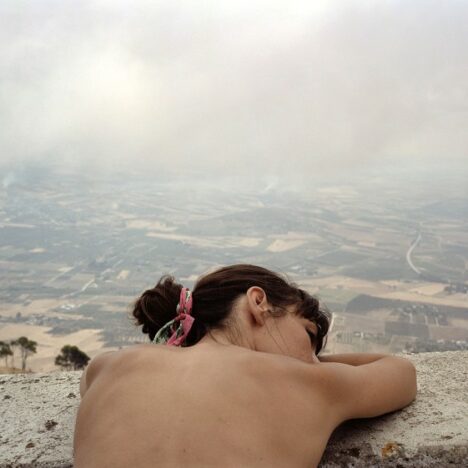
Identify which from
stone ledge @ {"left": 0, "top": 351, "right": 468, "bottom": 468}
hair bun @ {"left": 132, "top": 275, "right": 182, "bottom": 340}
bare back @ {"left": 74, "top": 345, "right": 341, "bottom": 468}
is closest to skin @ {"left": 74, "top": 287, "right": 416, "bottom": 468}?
bare back @ {"left": 74, "top": 345, "right": 341, "bottom": 468}

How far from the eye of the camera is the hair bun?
229cm

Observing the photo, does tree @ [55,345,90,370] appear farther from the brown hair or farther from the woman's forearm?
the woman's forearm

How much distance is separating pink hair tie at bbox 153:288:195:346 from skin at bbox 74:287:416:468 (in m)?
0.15

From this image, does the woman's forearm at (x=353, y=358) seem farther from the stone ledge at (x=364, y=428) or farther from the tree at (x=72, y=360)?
the tree at (x=72, y=360)

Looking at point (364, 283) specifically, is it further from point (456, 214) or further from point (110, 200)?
point (110, 200)

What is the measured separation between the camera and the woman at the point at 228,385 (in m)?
1.57

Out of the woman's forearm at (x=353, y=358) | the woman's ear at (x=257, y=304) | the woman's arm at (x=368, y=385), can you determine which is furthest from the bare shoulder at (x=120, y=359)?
the woman's forearm at (x=353, y=358)

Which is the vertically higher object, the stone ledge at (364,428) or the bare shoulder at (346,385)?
the bare shoulder at (346,385)

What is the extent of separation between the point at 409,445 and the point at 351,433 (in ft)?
0.71

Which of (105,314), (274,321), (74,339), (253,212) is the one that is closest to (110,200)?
(253,212)

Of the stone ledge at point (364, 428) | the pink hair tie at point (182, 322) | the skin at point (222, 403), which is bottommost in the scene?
the stone ledge at point (364, 428)

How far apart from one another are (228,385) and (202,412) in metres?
0.13

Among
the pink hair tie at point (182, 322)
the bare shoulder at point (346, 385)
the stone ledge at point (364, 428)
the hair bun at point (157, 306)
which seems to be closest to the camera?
the bare shoulder at point (346, 385)

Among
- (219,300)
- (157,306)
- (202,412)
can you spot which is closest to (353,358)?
(219,300)
